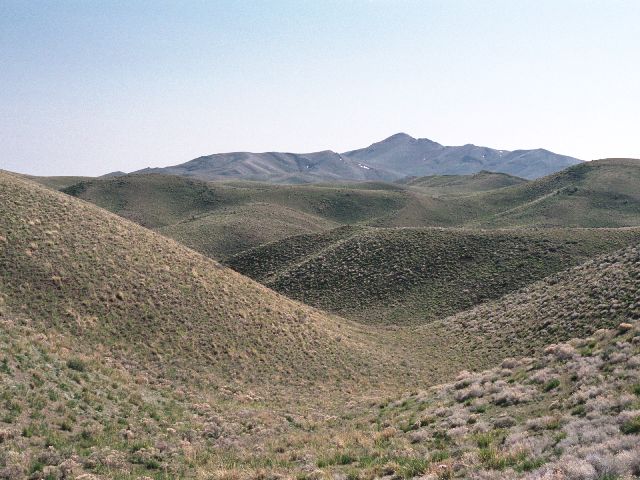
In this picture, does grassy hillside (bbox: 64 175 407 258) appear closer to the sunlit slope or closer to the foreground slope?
the foreground slope

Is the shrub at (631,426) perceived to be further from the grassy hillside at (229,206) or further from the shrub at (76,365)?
the grassy hillside at (229,206)

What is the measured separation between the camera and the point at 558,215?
112688 millimetres

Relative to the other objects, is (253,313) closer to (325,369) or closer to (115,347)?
(325,369)

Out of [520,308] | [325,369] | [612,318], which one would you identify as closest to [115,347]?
[325,369]

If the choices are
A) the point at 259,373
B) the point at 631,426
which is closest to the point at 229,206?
the point at 259,373

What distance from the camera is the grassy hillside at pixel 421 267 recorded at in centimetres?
5416

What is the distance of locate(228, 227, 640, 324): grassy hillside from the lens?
54.2m

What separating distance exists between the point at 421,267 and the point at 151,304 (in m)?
40.2

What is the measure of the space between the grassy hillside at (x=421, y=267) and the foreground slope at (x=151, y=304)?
621 inches

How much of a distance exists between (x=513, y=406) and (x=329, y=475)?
7.43 m

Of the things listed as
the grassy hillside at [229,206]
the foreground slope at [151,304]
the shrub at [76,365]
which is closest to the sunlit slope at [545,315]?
the foreground slope at [151,304]

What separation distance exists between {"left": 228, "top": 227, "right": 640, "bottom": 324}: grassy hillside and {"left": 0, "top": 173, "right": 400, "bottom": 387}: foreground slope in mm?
15769

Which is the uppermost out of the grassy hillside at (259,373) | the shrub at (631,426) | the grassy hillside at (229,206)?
the grassy hillside at (229,206)

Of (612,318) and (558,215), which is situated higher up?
(558,215)
